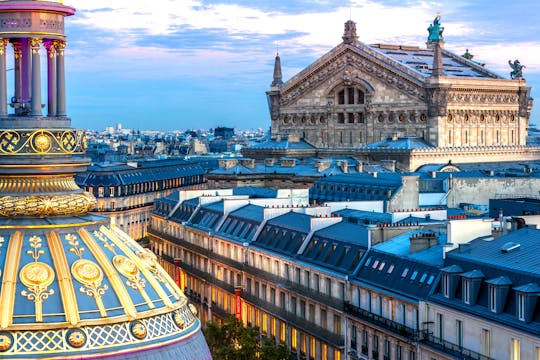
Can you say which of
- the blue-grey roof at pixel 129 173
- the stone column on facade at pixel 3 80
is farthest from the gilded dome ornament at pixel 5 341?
the blue-grey roof at pixel 129 173

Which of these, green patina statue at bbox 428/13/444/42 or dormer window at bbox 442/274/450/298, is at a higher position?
green patina statue at bbox 428/13/444/42

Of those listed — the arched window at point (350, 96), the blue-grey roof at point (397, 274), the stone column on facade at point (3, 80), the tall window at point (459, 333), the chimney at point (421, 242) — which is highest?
the arched window at point (350, 96)

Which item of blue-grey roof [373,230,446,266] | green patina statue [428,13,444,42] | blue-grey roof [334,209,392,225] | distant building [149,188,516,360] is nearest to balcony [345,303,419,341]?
distant building [149,188,516,360]

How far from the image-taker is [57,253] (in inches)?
563

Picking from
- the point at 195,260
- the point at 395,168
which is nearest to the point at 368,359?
the point at 195,260

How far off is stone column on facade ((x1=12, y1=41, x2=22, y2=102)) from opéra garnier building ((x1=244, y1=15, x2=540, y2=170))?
338ft

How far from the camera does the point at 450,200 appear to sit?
88062mm

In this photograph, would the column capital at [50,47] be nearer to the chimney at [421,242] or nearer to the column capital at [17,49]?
the column capital at [17,49]

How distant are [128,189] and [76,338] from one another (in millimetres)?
121728

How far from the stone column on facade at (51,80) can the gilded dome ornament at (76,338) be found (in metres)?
3.24

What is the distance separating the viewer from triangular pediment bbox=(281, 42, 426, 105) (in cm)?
12381

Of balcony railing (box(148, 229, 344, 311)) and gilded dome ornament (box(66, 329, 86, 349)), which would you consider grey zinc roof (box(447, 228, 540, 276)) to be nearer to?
balcony railing (box(148, 229, 344, 311))

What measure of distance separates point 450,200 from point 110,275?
75.5m

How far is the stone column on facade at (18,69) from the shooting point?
15086 mm
